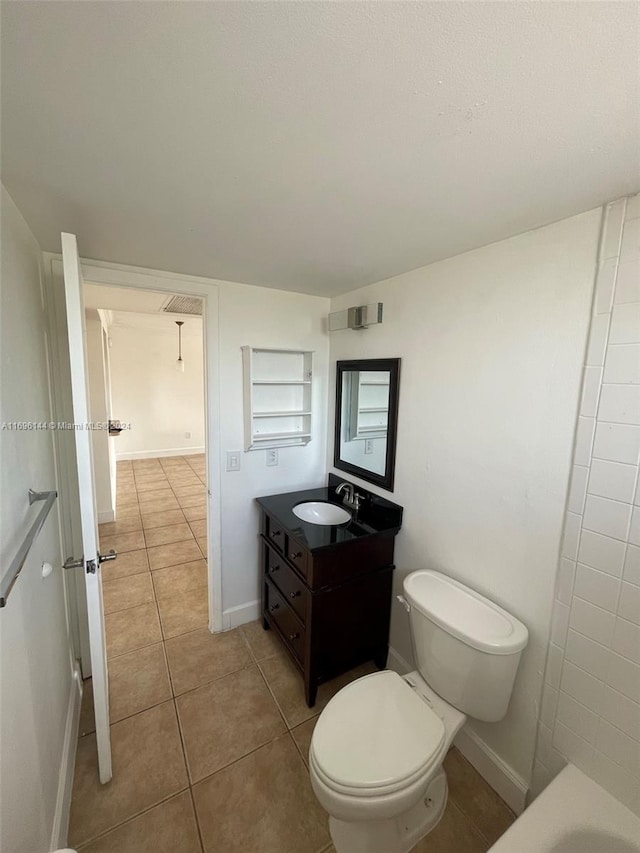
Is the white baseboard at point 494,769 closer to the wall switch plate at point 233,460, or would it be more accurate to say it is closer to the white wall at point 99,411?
the wall switch plate at point 233,460

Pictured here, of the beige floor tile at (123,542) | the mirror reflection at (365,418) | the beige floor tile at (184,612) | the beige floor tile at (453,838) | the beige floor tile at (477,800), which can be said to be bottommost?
the beige floor tile at (477,800)

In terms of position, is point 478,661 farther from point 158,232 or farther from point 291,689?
point 158,232

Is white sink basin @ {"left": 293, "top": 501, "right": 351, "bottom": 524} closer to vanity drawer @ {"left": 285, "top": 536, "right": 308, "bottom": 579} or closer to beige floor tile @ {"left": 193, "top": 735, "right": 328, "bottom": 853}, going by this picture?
vanity drawer @ {"left": 285, "top": 536, "right": 308, "bottom": 579}

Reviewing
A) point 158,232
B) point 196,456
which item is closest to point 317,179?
point 158,232

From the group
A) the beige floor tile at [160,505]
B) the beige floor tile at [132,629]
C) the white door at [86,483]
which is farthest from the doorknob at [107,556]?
the beige floor tile at [160,505]

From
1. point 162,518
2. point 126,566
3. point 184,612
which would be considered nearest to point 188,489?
point 162,518

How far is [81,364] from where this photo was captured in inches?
46.8

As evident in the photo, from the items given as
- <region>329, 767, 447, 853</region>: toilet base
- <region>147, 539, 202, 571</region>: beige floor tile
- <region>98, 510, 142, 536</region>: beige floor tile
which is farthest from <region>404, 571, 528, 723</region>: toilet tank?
<region>98, 510, 142, 536</region>: beige floor tile

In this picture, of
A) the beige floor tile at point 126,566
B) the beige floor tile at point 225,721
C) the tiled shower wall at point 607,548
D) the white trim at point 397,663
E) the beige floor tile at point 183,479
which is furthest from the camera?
the beige floor tile at point 183,479

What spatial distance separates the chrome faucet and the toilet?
2.21 feet

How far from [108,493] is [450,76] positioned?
4.10 metres

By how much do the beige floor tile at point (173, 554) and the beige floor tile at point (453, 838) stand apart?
2380mm

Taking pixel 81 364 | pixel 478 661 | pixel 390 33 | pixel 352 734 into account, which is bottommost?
pixel 352 734

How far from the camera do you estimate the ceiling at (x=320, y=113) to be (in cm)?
55
